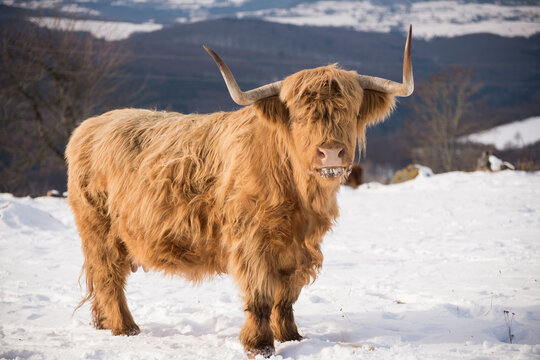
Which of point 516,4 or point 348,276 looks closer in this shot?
point 348,276

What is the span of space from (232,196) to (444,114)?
31532 mm

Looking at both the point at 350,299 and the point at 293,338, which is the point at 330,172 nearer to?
the point at 293,338

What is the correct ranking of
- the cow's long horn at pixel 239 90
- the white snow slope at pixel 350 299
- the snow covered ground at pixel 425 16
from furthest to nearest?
the snow covered ground at pixel 425 16, the white snow slope at pixel 350 299, the cow's long horn at pixel 239 90

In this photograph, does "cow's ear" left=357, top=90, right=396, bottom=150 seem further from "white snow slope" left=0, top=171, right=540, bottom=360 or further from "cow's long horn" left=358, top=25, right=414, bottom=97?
"white snow slope" left=0, top=171, right=540, bottom=360

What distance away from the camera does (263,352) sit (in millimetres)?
2920

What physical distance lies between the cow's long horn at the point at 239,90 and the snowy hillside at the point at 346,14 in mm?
4116

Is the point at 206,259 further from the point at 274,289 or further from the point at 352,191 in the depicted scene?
the point at 352,191

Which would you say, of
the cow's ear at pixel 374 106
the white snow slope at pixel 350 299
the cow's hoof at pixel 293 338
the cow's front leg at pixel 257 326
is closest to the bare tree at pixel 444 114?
the white snow slope at pixel 350 299

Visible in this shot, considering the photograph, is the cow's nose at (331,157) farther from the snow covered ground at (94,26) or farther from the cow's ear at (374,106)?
the snow covered ground at (94,26)

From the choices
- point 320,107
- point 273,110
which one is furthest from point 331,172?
point 273,110

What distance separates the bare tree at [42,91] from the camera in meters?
20.4

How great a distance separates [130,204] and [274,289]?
1.26 m

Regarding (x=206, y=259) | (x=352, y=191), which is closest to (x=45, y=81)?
(x=352, y=191)

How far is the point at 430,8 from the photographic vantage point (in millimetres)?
55844
